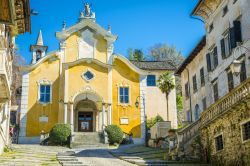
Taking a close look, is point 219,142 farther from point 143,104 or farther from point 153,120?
point 143,104

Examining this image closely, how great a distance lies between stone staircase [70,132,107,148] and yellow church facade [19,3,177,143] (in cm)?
194

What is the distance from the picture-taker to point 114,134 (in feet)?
127

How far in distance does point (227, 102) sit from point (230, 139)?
78.5 inches

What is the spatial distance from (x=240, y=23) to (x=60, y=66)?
79.6 ft

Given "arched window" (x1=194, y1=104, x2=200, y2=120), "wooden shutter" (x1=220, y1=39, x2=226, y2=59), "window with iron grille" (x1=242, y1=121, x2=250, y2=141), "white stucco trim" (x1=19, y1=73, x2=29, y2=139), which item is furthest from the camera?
"white stucco trim" (x1=19, y1=73, x2=29, y2=139)

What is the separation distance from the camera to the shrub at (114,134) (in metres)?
38.8

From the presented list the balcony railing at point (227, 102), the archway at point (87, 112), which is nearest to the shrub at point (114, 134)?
the archway at point (87, 112)

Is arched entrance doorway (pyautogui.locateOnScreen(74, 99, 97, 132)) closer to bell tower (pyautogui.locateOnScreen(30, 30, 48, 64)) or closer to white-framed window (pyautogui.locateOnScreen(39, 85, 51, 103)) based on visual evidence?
white-framed window (pyautogui.locateOnScreen(39, 85, 51, 103))

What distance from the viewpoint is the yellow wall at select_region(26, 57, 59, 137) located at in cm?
4259

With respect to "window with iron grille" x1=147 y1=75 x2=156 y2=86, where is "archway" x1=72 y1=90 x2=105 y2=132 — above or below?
below

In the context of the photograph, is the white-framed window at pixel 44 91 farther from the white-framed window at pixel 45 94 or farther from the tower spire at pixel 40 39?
the tower spire at pixel 40 39

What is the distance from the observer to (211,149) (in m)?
23.8

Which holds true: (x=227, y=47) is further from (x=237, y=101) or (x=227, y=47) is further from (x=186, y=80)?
(x=186, y=80)

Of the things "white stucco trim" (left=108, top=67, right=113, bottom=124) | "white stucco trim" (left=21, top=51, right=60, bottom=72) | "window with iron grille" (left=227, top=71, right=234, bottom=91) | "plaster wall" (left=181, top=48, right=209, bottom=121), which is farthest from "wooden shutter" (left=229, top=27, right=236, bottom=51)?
"white stucco trim" (left=21, top=51, right=60, bottom=72)
